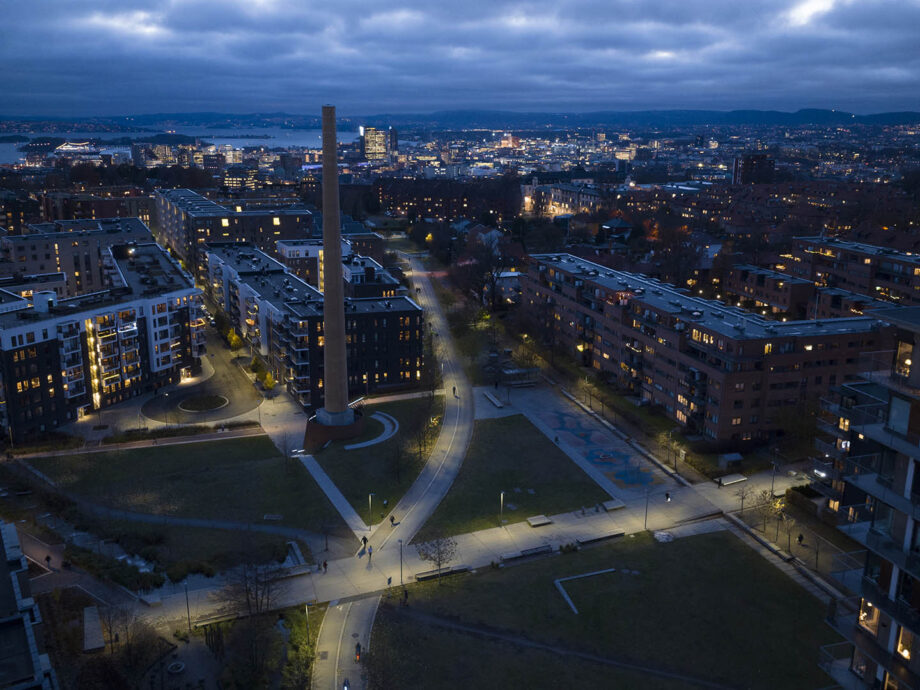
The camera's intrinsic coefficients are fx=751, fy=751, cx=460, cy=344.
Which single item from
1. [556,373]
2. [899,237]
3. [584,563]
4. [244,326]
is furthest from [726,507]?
[899,237]

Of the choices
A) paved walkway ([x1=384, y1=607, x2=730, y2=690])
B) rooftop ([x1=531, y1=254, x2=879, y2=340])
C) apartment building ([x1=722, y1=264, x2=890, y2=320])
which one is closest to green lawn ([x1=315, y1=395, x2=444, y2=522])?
paved walkway ([x1=384, y1=607, x2=730, y2=690])

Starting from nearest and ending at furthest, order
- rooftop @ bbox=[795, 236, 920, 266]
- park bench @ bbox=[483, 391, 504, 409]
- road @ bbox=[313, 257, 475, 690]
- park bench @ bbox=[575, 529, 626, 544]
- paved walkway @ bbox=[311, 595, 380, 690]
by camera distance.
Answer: paved walkway @ bbox=[311, 595, 380, 690]
road @ bbox=[313, 257, 475, 690]
park bench @ bbox=[575, 529, 626, 544]
park bench @ bbox=[483, 391, 504, 409]
rooftop @ bbox=[795, 236, 920, 266]

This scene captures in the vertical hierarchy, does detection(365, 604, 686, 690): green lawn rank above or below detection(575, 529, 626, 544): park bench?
below

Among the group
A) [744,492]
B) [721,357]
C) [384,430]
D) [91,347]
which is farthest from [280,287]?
[744,492]

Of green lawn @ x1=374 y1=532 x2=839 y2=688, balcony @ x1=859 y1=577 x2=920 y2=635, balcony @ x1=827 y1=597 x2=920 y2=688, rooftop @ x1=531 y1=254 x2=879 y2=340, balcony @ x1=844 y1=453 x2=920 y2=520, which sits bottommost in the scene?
green lawn @ x1=374 y1=532 x2=839 y2=688

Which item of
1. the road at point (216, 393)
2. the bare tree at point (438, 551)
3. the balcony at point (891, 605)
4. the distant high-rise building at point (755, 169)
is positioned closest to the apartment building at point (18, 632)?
the bare tree at point (438, 551)

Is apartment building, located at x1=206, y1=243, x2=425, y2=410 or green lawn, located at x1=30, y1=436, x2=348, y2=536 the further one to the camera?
apartment building, located at x1=206, y1=243, x2=425, y2=410

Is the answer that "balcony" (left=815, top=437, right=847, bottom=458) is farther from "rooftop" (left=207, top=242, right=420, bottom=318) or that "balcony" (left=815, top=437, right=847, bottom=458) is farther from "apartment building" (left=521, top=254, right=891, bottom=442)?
"rooftop" (left=207, top=242, right=420, bottom=318)

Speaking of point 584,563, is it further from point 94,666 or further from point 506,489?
point 94,666
